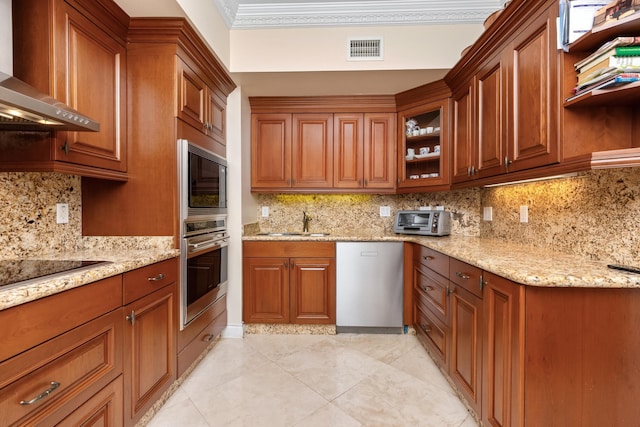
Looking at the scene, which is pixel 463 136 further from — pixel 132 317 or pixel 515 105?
pixel 132 317

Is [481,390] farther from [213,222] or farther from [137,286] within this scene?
[213,222]

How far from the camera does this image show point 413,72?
2582mm

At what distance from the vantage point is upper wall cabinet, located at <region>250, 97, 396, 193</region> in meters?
3.08

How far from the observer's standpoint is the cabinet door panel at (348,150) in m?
3.09

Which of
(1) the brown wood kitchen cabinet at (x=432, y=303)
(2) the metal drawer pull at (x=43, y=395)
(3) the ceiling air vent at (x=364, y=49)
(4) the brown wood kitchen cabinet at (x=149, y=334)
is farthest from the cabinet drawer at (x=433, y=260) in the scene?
(2) the metal drawer pull at (x=43, y=395)

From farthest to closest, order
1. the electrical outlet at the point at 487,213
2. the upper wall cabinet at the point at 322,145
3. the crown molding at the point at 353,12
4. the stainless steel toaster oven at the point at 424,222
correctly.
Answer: the upper wall cabinet at the point at 322,145, the stainless steel toaster oven at the point at 424,222, the electrical outlet at the point at 487,213, the crown molding at the point at 353,12

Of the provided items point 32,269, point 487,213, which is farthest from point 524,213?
point 32,269

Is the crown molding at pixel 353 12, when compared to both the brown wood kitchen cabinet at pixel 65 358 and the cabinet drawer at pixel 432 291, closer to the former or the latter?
the cabinet drawer at pixel 432 291

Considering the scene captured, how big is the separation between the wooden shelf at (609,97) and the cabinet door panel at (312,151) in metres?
2.02

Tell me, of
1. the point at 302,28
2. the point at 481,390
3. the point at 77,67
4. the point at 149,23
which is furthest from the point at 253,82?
the point at 481,390

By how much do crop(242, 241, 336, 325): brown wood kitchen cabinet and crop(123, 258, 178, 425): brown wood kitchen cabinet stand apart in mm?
962

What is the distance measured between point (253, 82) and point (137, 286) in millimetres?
2011

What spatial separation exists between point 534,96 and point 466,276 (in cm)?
100

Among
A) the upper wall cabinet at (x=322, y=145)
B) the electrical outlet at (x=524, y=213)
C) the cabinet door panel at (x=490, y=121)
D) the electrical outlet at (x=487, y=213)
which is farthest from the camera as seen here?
the upper wall cabinet at (x=322, y=145)
